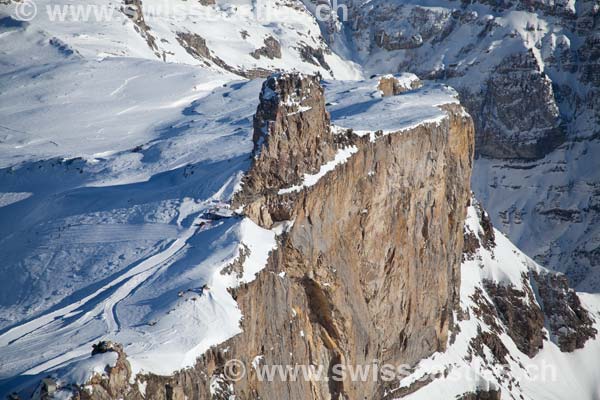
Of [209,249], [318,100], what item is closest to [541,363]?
[318,100]

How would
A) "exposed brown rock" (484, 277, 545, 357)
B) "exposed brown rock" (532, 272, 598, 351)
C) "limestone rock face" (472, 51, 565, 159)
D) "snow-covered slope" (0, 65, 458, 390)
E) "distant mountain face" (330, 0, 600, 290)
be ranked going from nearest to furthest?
1. "snow-covered slope" (0, 65, 458, 390)
2. "exposed brown rock" (484, 277, 545, 357)
3. "exposed brown rock" (532, 272, 598, 351)
4. "distant mountain face" (330, 0, 600, 290)
5. "limestone rock face" (472, 51, 565, 159)

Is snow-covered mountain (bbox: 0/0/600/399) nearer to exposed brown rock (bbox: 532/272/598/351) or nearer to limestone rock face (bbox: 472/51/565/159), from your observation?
exposed brown rock (bbox: 532/272/598/351)

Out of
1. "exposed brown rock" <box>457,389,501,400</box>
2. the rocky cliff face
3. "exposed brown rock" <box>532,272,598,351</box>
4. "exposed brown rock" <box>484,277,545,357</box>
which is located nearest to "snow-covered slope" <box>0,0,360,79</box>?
the rocky cliff face

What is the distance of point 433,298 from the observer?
201 feet

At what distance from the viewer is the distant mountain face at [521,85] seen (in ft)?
452

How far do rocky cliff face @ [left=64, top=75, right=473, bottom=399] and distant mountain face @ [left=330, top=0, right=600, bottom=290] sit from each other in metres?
73.1

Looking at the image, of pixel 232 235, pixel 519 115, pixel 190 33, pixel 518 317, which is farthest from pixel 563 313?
pixel 519 115

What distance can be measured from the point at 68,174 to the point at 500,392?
3259 cm

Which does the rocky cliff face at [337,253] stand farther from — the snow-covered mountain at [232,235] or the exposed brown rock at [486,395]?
the exposed brown rock at [486,395]

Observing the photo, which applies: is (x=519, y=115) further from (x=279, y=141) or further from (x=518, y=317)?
(x=279, y=141)

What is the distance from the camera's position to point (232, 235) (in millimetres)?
38531

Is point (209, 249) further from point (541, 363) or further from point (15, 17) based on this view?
point (15, 17)

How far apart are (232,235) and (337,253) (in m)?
9.86

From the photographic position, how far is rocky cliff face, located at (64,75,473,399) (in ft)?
121
